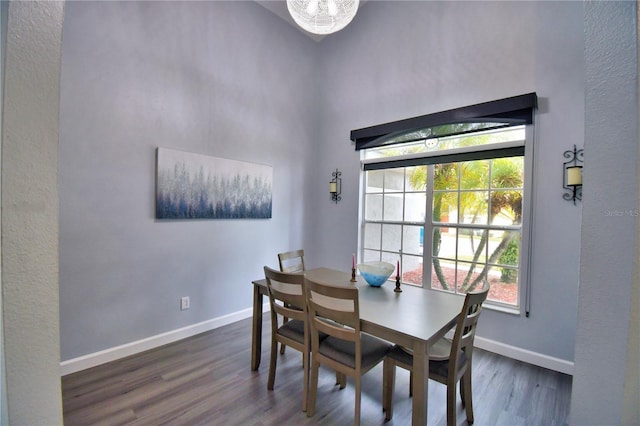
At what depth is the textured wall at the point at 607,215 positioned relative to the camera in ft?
2.75

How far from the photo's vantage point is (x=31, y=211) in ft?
2.42

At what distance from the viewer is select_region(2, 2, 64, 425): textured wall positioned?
28.0 inches

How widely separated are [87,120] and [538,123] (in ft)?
12.7

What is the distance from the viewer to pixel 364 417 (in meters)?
1.80

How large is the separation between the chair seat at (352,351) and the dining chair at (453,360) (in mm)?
70

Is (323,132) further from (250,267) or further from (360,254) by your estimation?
(250,267)

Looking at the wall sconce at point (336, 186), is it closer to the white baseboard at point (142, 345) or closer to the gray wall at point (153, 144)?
the gray wall at point (153, 144)

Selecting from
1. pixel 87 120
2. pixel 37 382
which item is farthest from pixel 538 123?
pixel 87 120

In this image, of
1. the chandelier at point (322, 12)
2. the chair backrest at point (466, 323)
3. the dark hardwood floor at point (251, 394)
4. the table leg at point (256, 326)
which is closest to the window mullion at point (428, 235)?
the dark hardwood floor at point (251, 394)

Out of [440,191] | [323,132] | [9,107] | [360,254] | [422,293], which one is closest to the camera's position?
[9,107]

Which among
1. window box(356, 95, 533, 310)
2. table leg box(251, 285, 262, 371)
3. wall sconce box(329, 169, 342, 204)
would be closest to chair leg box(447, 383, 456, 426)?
table leg box(251, 285, 262, 371)

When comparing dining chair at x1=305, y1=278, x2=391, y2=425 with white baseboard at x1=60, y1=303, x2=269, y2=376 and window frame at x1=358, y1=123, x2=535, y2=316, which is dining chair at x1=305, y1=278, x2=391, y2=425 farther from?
white baseboard at x1=60, y1=303, x2=269, y2=376

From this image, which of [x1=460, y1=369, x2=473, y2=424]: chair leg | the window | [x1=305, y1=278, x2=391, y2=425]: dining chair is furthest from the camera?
the window

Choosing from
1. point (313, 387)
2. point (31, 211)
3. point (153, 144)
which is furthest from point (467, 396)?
point (153, 144)
